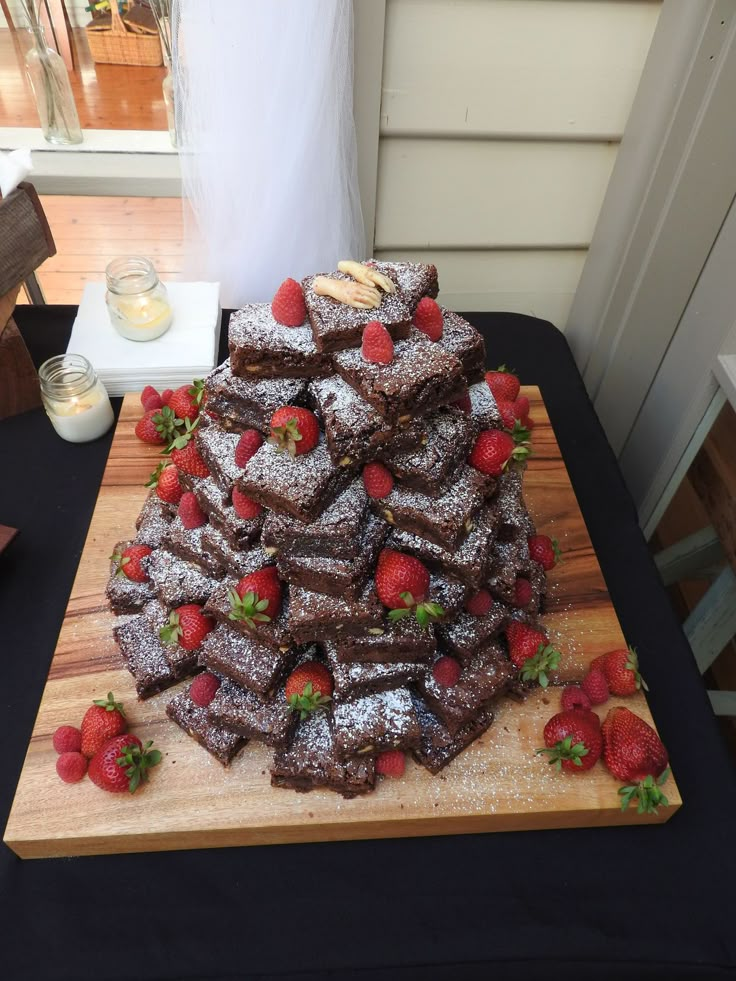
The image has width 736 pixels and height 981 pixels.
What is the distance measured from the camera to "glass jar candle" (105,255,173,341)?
1664 mm

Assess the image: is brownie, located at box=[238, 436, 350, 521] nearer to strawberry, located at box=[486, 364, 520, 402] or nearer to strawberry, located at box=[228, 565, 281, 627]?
strawberry, located at box=[228, 565, 281, 627]

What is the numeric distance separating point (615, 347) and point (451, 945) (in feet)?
5.13

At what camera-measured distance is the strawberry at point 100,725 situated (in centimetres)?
115

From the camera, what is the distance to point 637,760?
3.73 feet

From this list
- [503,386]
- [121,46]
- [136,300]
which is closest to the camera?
[503,386]

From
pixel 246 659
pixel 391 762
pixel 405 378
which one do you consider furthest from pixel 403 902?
pixel 405 378

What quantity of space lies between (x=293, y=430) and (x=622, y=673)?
74cm

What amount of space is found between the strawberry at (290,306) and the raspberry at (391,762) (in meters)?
0.70

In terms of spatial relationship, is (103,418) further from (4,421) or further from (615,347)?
(615,347)

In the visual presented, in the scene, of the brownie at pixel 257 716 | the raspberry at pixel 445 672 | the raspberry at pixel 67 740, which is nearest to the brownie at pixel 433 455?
the raspberry at pixel 445 672

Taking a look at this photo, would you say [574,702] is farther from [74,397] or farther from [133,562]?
[74,397]

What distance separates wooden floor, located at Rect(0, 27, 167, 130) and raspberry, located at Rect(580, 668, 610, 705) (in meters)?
1.89

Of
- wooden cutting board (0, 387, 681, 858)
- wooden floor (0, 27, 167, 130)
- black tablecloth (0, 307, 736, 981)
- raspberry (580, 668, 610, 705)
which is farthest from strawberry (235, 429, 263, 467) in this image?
wooden floor (0, 27, 167, 130)

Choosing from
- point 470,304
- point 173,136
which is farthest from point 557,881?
point 173,136
